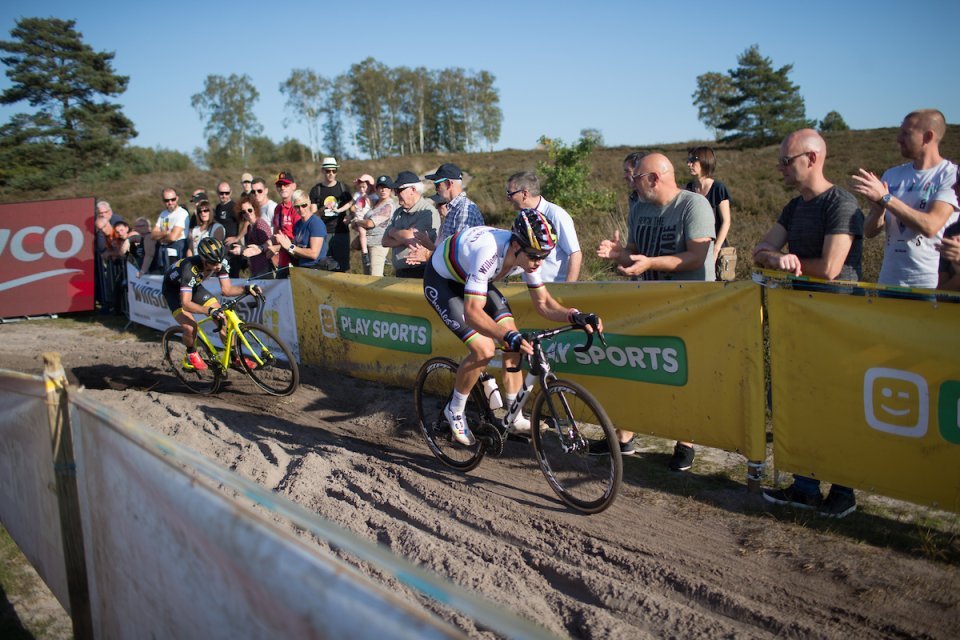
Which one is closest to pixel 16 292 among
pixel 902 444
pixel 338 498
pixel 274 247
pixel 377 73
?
pixel 274 247

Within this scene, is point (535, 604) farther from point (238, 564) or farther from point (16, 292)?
point (16, 292)

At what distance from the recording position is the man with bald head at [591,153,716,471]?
18.0 ft

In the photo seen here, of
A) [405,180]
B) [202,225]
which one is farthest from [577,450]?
[202,225]

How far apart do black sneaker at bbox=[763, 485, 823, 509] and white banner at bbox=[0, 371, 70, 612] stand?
14.4 feet

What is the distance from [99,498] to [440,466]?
133 inches

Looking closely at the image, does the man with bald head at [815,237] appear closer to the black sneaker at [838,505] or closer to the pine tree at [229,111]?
the black sneaker at [838,505]

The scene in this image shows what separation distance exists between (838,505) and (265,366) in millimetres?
6277

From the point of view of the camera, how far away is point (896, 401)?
4219mm

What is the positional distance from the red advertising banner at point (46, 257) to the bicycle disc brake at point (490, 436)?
13032 millimetres

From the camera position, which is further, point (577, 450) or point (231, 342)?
point (231, 342)

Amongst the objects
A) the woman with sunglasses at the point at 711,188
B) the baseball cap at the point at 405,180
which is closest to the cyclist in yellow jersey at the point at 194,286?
the baseball cap at the point at 405,180

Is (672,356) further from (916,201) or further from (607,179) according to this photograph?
(607,179)

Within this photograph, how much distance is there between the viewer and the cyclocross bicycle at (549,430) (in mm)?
4773

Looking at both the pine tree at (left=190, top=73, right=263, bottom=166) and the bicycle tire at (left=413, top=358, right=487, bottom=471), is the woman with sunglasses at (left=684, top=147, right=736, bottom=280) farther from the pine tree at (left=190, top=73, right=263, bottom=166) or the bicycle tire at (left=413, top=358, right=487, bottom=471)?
the pine tree at (left=190, top=73, right=263, bottom=166)
